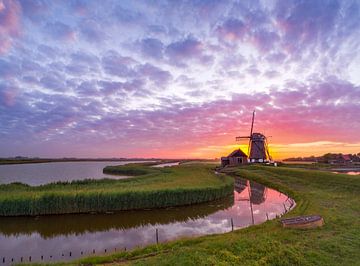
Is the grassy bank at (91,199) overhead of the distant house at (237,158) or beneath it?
beneath

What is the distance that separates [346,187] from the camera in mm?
27688

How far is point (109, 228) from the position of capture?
17906 mm

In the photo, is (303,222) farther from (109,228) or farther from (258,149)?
(258,149)

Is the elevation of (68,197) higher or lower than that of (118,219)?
higher

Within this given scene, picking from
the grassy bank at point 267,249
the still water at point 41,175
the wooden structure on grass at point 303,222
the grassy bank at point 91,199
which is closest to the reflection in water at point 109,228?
the grassy bank at point 91,199

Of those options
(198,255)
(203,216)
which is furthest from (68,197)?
(198,255)

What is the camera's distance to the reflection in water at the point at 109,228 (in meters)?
14.2

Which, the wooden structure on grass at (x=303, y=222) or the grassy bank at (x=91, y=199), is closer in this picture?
the wooden structure on grass at (x=303, y=222)

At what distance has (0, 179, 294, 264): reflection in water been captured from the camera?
14242mm

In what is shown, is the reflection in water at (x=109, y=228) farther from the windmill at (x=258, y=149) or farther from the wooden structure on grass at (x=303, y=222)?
the windmill at (x=258, y=149)

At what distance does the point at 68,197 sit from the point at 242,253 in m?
15.9

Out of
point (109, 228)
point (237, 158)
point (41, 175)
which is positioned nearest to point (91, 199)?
point (109, 228)

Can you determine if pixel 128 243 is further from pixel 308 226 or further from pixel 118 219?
pixel 308 226

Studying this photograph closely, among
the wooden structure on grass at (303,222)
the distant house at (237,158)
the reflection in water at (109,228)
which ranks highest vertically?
the distant house at (237,158)
